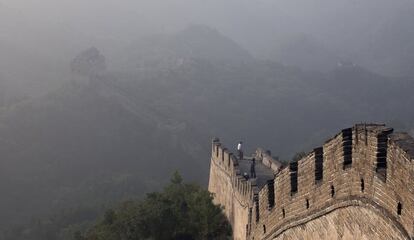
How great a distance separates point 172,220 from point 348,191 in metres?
15.3

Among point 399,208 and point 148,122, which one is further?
point 148,122

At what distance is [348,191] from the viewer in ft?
21.4

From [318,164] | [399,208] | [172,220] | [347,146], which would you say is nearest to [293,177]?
[318,164]

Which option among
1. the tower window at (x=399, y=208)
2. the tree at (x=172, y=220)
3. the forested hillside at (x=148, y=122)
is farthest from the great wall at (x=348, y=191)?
the forested hillside at (x=148, y=122)

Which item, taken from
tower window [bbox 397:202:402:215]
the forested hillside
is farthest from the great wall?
the forested hillside

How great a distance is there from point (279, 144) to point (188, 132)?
48.6 ft

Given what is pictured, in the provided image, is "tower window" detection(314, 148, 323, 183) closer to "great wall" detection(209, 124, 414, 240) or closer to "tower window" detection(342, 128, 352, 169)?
"great wall" detection(209, 124, 414, 240)

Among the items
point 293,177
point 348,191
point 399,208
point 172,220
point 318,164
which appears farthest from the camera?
point 172,220

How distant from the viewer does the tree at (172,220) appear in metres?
20.5

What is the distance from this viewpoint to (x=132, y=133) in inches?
2810

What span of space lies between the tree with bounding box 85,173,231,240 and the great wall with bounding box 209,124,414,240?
10.1 m

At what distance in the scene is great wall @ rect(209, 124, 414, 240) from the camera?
537 centimetres

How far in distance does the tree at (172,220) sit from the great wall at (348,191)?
1013 cm

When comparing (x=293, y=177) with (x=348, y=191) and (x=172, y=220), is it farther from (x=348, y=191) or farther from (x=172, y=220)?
(x=172, y=220)
